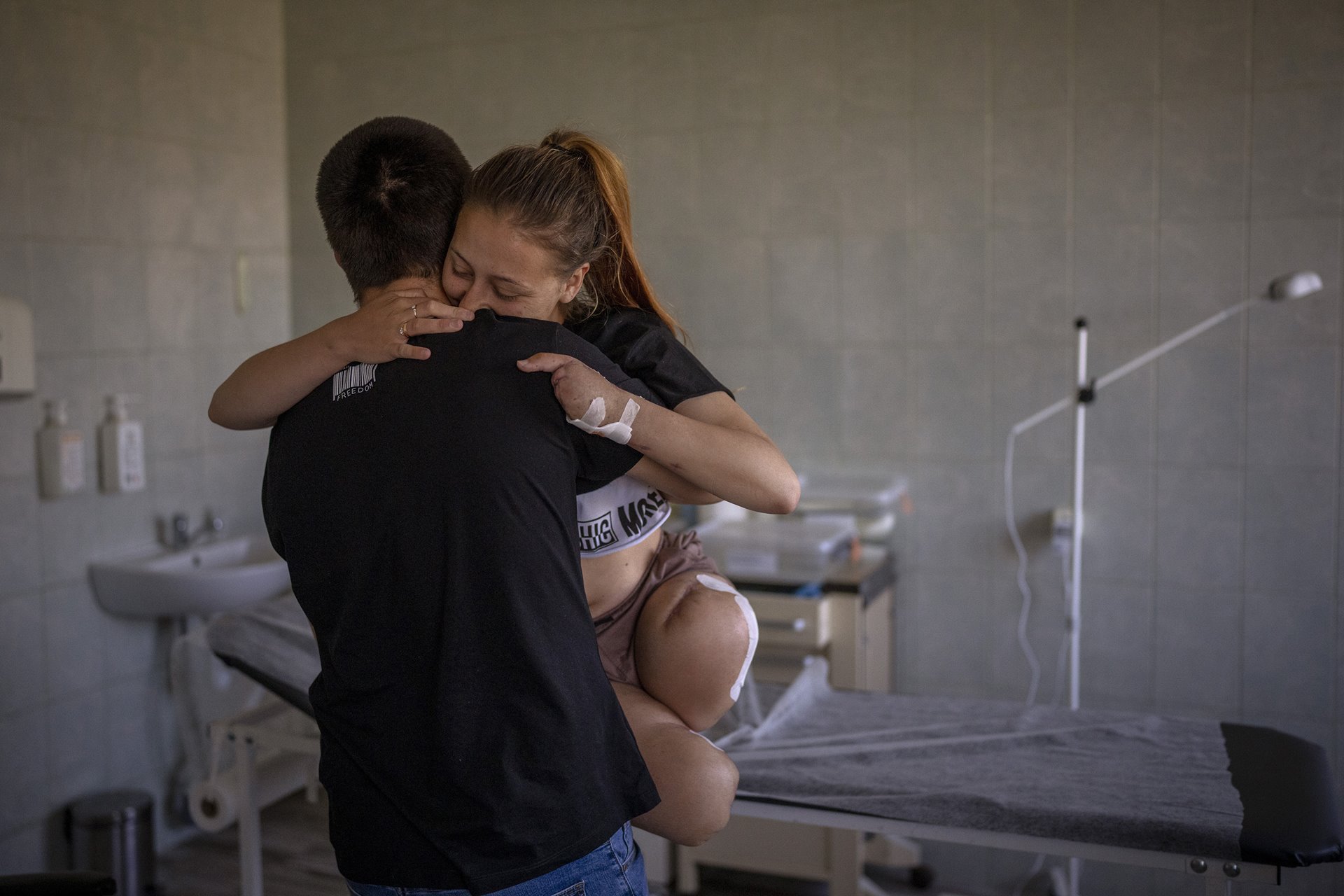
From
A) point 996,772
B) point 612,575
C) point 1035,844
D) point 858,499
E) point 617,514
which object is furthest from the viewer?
point 858,499

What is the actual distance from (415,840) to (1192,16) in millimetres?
2611

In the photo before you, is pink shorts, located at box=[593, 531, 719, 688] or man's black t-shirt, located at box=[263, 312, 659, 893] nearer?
man's black t-shirt, located at box=[263, 312, 659, 893]

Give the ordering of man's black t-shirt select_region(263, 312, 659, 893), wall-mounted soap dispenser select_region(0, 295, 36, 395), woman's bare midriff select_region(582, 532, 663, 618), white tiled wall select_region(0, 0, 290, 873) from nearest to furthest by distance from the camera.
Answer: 1. man's black t-shirt select_region(263, 312, 659, 893)
2. woman's bare midriff select_region(582, 532, 663, 618)
3. wall-mounted soap dispenser select_region(0, 295, 36, 395)
4. white tiled wall select_region(0, 0, 290, 873)

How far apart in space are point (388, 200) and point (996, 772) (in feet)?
4.06

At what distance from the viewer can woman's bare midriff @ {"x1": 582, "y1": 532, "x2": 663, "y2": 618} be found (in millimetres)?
1278

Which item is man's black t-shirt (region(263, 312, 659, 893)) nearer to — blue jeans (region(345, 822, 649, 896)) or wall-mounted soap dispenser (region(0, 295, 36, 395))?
blue jeans (region(345, 822, 649, 896))

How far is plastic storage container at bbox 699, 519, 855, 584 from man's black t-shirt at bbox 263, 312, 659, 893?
1.79 m

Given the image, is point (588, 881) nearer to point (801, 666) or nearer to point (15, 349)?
point (801, 666)

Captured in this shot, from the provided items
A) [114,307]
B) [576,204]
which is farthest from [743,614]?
[114,307]

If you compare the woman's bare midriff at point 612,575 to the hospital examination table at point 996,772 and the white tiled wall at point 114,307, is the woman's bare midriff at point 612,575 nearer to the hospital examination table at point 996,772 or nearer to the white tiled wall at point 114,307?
the hospital examination table at point 996,772

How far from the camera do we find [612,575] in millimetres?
1290

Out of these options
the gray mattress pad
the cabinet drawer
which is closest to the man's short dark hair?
the gray mattress pad

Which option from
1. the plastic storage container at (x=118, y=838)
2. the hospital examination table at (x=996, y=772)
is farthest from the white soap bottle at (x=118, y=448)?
the hospital examination table at (x=996, y=772)

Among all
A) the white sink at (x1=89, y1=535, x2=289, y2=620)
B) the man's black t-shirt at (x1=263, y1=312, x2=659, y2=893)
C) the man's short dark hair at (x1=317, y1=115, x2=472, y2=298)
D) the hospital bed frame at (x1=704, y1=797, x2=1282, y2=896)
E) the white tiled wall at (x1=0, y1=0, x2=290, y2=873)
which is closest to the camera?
the man's black t-shirt at (x1=263, y1=312, x2=659, y2=893)
